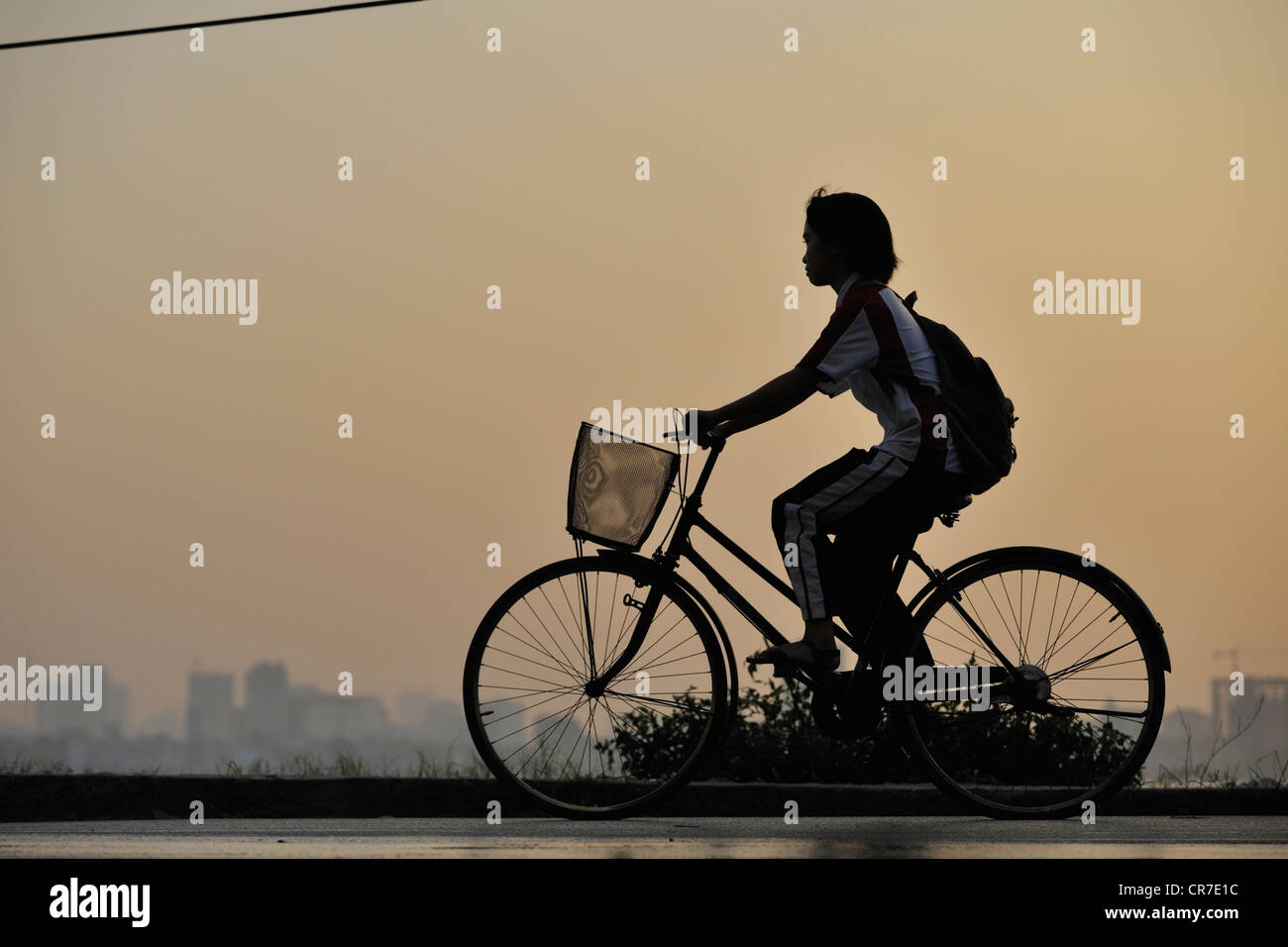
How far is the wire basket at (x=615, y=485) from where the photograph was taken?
510 cm

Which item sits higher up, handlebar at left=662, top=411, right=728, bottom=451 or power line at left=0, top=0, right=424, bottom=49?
power line at left=0, top=0, right=424, bottom=49

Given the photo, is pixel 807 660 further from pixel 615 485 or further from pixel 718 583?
pixel 615 485

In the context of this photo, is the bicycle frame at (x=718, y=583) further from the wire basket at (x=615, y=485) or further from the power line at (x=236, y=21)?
the power line at (x=236, y=21)

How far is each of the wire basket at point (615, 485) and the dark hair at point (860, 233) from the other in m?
0.93

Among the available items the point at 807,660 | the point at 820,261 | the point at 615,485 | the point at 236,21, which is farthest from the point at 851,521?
the point at 236,21

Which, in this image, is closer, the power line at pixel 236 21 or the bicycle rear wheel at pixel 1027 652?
the bicycle rear wheel at pixel 1027 652

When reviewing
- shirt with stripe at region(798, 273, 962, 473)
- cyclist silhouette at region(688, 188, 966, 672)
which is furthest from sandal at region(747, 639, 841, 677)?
shirt with stripe at region(798, 273, 962, 473)

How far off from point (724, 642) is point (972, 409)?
1148 millimetres

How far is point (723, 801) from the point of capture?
6.34m

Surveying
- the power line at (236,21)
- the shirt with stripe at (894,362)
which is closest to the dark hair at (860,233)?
the shirt with stripe at (894,362)

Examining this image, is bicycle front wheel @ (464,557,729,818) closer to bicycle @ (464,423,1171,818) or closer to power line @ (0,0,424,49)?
bicycle @ (464,423,1171,818)

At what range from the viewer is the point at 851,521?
495cm

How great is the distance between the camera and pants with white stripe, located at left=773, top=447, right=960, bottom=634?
489 centimetres
